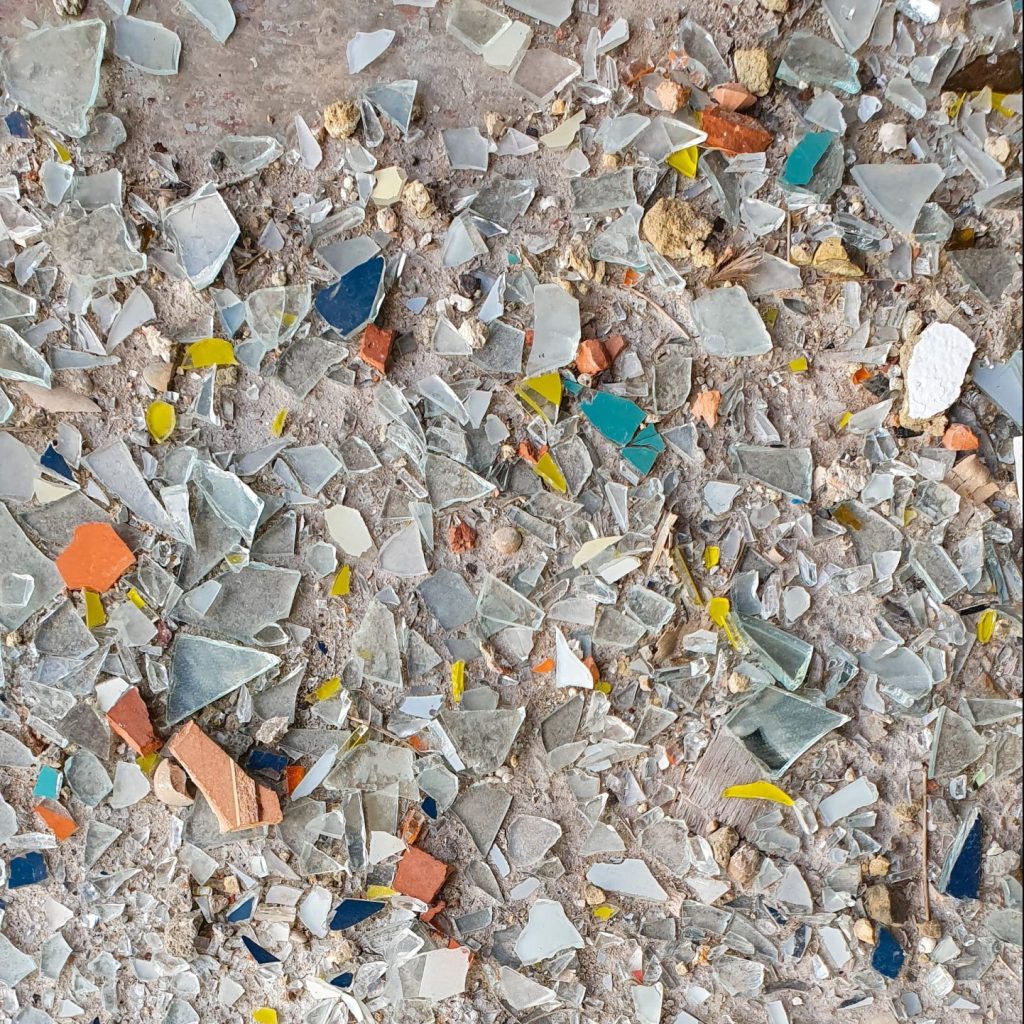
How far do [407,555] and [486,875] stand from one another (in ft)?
1.09

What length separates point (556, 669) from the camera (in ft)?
2.69

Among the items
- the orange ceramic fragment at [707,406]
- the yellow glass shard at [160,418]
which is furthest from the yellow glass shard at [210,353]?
the orange ceramic fragment at [707,406]

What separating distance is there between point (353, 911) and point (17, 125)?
0.79m

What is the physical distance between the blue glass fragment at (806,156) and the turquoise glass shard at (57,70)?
0.61 metres

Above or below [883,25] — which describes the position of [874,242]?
below

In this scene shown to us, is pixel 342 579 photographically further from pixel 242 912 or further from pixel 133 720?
pixel 242 912

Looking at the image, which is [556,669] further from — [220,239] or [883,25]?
[883,25]

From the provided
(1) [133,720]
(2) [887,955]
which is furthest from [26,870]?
(2) [887,955]

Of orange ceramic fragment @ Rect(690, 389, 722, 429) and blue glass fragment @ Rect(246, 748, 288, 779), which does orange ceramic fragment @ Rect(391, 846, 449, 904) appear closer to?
blue glass fragment @ Rect(246, 748, 288, 779)

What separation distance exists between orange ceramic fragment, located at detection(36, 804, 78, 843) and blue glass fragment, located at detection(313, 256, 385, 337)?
55 centimetres

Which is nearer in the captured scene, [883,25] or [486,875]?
[883,25]

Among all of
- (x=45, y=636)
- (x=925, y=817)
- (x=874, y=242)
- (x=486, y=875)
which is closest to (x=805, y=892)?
(x=925, y=817)

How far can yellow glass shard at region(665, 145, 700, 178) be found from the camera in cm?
75

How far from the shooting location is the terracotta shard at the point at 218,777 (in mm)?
810
